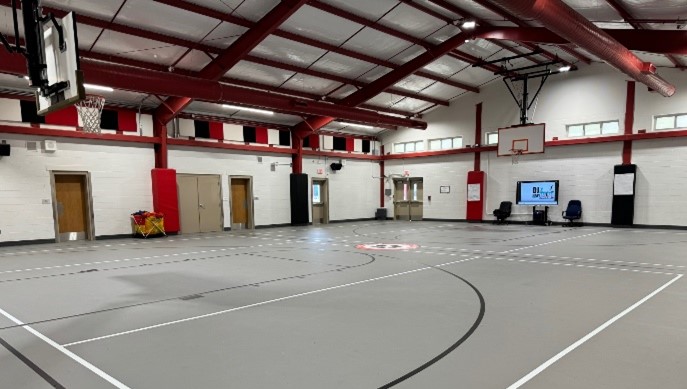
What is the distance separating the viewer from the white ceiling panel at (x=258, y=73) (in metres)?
12.2

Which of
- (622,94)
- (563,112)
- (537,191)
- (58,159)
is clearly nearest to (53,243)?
(58,159)

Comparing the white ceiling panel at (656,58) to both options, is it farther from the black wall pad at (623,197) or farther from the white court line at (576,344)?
Answer: the white court line at (576,344)

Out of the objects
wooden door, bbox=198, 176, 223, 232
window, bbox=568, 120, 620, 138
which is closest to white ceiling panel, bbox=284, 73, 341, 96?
wooden door, bbox=198, 176, 223, 232

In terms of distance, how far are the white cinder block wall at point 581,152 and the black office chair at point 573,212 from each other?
11.7 inches

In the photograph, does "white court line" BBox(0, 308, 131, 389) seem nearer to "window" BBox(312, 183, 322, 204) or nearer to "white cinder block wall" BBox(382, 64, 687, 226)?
"window" BBox(312, 183, 322, 204)

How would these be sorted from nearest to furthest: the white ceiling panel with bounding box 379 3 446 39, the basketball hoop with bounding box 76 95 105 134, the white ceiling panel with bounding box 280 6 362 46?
the white ceiling panel with bounding box 280 6 362 46 < the basketball hoop with bounding box 76 95 105 134 < the white ceiling panel with bounding box 379 3 446 39

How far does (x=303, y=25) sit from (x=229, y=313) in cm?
853

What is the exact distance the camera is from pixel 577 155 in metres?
15.2

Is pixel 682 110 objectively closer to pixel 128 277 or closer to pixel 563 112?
pixel 563 112

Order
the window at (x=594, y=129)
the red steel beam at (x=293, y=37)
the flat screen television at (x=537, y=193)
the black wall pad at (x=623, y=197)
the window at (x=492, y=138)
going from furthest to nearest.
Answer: the window at (x=492, y=138), the flat screen television at (x=537, y=193), the window at (x=594, y=129), the black wall pad at (x=623, y=197), the red steel beam at (x=293, y=37)

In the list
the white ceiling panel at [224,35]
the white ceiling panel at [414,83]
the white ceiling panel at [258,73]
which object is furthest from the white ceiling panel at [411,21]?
the white ceiling panel at [224,35]

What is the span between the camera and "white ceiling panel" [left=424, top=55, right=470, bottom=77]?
1431 cm

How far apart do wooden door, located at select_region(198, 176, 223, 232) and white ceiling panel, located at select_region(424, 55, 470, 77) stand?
30.5 ft

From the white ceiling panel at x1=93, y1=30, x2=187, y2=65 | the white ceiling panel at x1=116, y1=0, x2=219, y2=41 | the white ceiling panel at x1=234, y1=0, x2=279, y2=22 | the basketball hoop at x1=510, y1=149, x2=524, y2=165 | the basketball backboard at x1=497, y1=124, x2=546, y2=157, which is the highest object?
the white ceiling panel at x1=234, y1=0, x2=279, y2=22
